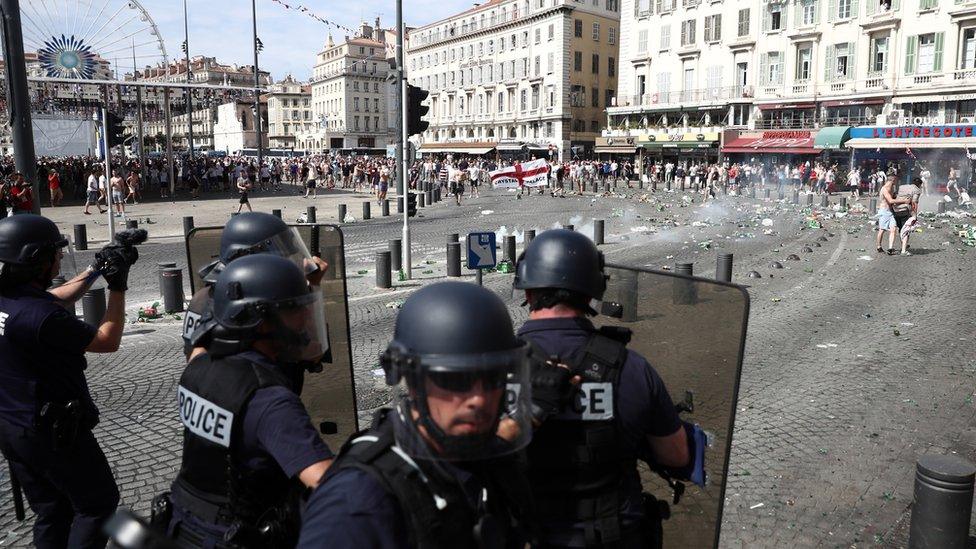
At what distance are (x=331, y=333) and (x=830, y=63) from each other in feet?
144

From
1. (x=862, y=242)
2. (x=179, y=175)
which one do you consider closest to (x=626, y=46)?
(x=179, y=175)

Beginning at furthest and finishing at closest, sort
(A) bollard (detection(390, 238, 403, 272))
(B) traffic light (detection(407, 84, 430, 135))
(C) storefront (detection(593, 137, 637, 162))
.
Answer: (C) storefront (detection(593, 137, 637, 162))
(A) bollard (detection(390, 238, 403, 272))
(B) traffic light (detection(407, 84, 430, 135))

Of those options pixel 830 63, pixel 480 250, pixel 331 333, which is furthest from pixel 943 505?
pixel 830 63

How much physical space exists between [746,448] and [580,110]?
63930 mm

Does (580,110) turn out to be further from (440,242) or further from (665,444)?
(665,444)

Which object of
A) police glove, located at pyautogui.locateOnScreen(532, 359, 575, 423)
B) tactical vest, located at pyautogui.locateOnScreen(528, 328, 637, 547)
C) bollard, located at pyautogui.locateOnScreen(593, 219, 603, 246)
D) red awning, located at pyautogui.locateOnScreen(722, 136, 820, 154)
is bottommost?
bollard, located at pyautogui.locateOnScreen(593, 219, 603, 246)

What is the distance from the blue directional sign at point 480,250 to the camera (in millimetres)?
7348

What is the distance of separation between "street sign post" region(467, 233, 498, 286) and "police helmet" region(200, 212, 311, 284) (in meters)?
3.84

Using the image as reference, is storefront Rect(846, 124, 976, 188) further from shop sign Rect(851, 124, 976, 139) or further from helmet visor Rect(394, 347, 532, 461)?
helmet visor Rect(394, 347, 532, 461)

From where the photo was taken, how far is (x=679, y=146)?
49.7 meters

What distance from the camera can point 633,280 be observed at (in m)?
2.90

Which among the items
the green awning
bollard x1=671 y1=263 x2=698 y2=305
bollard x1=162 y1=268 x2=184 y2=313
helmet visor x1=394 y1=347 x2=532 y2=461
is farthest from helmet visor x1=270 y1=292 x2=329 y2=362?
the green awning

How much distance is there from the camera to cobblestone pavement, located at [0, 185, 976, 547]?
4.44 metres

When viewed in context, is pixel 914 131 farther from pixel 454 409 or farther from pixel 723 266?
pixel 454 409
